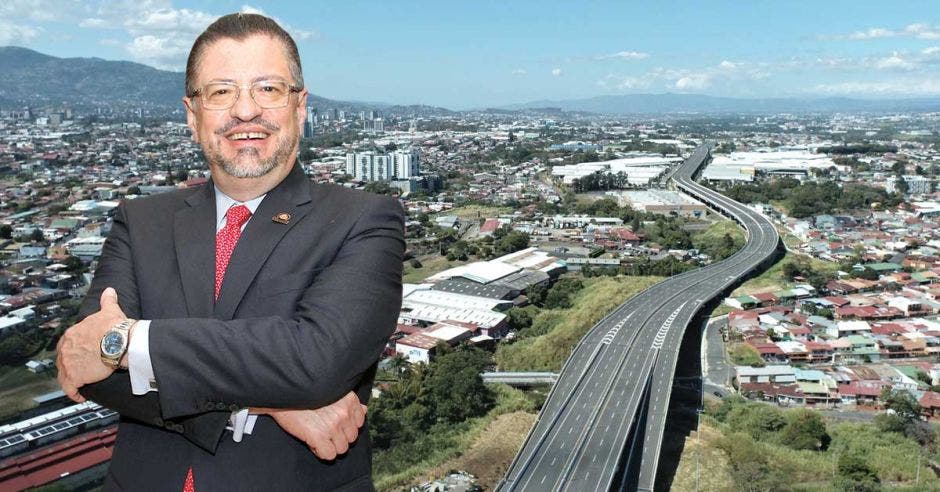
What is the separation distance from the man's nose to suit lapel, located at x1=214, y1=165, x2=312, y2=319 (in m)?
0.08

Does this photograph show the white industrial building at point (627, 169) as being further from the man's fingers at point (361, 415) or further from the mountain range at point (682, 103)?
the mountain range at point (682, 103)

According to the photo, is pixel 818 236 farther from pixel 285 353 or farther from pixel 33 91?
pixel 33 91

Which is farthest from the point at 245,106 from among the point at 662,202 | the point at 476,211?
the point at 662,202

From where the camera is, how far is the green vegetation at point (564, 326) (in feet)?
30.5

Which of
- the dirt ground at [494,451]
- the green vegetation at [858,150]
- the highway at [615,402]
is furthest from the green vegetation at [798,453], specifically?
the green vegetation at [858,150]

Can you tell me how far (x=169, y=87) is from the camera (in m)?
79.4

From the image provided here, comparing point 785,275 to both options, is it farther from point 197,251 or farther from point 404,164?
point 404,164

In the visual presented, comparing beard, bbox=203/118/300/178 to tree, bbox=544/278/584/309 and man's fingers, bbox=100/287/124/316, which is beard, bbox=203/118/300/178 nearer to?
man's fingers, bbox=100/287/124/316

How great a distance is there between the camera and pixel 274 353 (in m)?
0.62

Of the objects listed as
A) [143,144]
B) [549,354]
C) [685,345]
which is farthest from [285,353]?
[143,144]

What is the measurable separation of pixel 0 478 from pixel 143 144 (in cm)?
3010

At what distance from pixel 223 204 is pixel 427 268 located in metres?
13.1

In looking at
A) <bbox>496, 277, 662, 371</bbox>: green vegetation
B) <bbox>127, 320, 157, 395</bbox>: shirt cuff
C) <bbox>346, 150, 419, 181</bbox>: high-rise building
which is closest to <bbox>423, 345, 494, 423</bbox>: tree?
<bbox>496, 277, 662, 371</bbox>: green vegetation

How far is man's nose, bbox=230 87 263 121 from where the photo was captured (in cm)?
75
